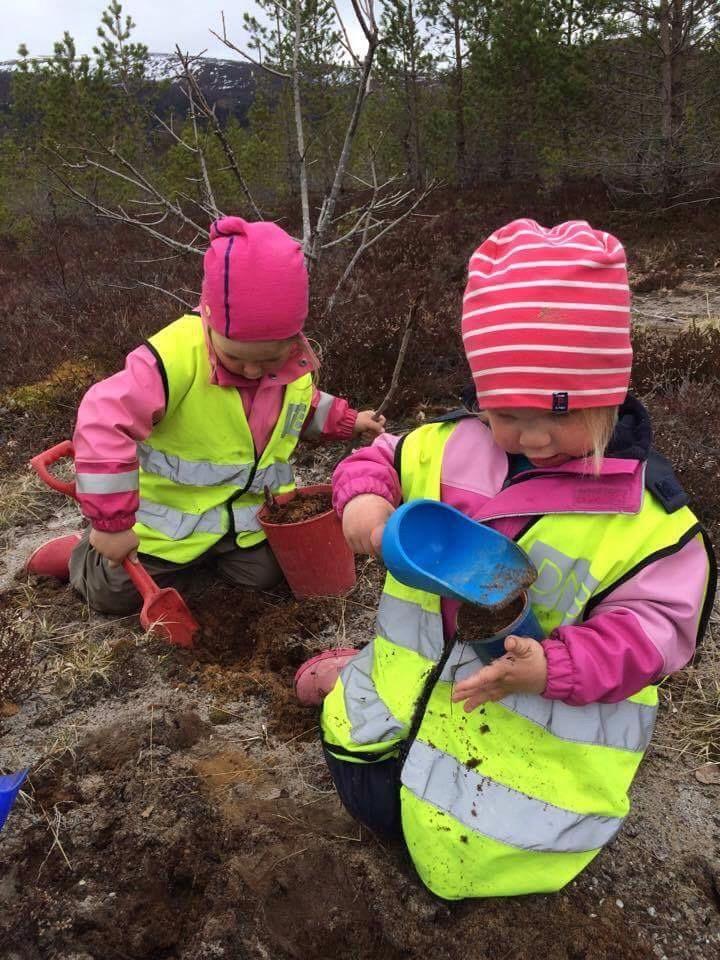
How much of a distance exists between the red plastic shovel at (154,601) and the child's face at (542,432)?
155 cm

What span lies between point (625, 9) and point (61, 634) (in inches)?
439

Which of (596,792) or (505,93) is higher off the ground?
(505,93)

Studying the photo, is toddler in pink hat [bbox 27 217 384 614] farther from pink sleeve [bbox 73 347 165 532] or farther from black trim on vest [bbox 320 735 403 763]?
black trim on vest [bbox 320 735 403 763]

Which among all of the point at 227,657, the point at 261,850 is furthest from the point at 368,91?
the point at 261,850

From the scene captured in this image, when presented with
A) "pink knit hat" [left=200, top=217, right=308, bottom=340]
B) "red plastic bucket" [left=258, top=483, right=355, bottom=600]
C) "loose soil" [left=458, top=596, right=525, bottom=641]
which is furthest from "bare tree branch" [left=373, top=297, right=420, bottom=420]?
"loose soil" [left=458, top=596, right=525, bottom=641]

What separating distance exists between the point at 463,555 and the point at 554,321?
509mm

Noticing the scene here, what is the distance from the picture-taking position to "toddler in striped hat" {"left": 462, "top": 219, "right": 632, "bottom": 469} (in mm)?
1370

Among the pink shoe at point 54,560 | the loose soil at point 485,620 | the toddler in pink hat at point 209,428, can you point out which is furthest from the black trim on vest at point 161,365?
the loose soil at point 485,620

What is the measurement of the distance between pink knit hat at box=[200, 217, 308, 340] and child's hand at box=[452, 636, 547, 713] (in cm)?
134

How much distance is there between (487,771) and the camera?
5.46 feet

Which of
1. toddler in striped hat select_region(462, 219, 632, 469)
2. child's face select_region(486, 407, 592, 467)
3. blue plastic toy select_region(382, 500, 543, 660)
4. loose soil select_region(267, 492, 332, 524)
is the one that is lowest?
loose soil select_region(267, 492, 332, 524)

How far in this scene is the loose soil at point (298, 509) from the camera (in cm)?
278

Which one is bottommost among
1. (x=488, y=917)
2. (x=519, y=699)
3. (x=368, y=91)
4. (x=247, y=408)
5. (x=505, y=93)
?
(x=488, y=917)

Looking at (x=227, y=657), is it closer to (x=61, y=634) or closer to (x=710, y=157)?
(x=61, y=634)
